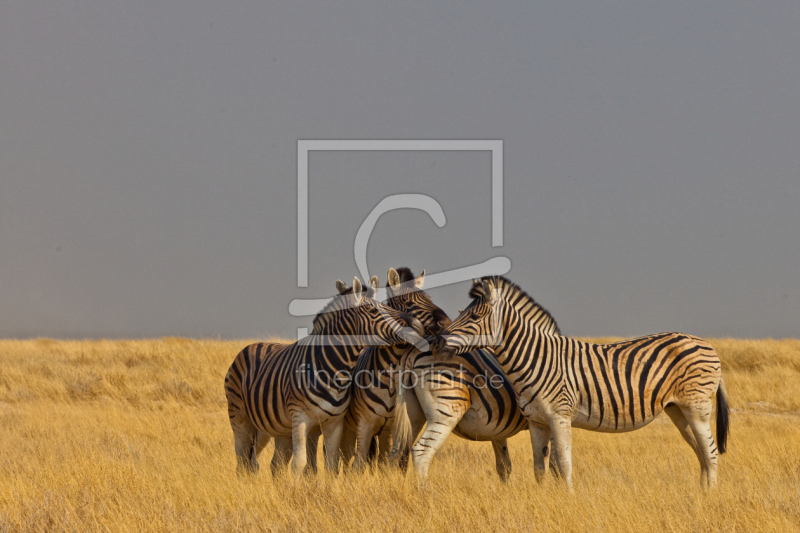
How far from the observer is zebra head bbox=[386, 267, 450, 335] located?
7.21 m

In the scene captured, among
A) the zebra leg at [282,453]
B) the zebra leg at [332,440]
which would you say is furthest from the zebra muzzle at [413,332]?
the zebra leg at [282,453]

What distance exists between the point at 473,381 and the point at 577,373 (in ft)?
3.42

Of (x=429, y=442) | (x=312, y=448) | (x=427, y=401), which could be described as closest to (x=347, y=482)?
(x=429, y=442)

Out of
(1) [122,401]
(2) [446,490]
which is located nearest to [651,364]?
(2) [446,490]

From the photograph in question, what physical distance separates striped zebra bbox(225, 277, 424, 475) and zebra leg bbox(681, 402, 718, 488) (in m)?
2.93

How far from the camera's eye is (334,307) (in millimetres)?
7449

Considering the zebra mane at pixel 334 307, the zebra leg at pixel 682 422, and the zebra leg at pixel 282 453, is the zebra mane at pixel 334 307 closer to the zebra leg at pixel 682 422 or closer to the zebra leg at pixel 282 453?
the zebra leg at pixel 282 453

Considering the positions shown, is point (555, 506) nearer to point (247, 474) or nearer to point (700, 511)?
point (700, 511)

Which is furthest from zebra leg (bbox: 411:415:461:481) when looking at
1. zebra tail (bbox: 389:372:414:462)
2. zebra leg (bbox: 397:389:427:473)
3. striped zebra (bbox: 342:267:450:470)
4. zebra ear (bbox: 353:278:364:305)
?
zebra ear (bbox: 353:278:364:305)

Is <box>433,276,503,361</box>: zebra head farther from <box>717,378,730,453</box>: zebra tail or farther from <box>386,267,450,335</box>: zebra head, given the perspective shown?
<box>717,378,730,453</box>: zebra tail

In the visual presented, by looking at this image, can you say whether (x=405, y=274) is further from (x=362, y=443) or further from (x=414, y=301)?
(x=362, y=443)

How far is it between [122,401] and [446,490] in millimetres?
11006

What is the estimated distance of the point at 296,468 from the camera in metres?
6.86

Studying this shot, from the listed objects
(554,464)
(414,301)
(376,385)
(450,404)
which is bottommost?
(554,464)
